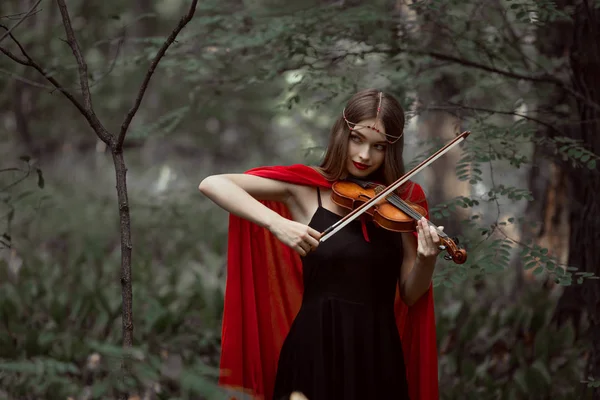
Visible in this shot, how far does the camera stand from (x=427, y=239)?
2.43 metres

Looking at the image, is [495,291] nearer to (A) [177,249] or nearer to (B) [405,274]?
(A) [177,249]

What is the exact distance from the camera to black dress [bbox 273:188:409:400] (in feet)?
8.40

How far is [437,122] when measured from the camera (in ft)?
24.6

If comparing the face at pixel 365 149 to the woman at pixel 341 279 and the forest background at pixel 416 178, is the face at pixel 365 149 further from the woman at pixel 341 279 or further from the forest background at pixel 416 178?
the forest background at pixel 416 178

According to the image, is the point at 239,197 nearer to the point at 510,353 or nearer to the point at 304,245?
the point at 304,245

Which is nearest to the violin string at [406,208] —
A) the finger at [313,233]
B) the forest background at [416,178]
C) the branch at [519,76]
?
the finger at [313,233]

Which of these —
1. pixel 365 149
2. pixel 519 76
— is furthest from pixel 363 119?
pixel 519 76

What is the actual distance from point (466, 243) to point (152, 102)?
1063 cm

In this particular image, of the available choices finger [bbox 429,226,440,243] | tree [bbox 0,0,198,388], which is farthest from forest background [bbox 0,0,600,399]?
finger [bbox 429,226,440,243]

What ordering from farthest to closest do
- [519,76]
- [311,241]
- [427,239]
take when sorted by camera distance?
[519,76] < [427,239] < [311,241]

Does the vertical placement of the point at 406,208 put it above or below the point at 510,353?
above

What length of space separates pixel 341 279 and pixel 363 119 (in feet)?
2.15

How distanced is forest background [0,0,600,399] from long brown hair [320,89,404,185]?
2.11 ft

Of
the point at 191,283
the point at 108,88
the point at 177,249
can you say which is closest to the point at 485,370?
the point at 191,283
